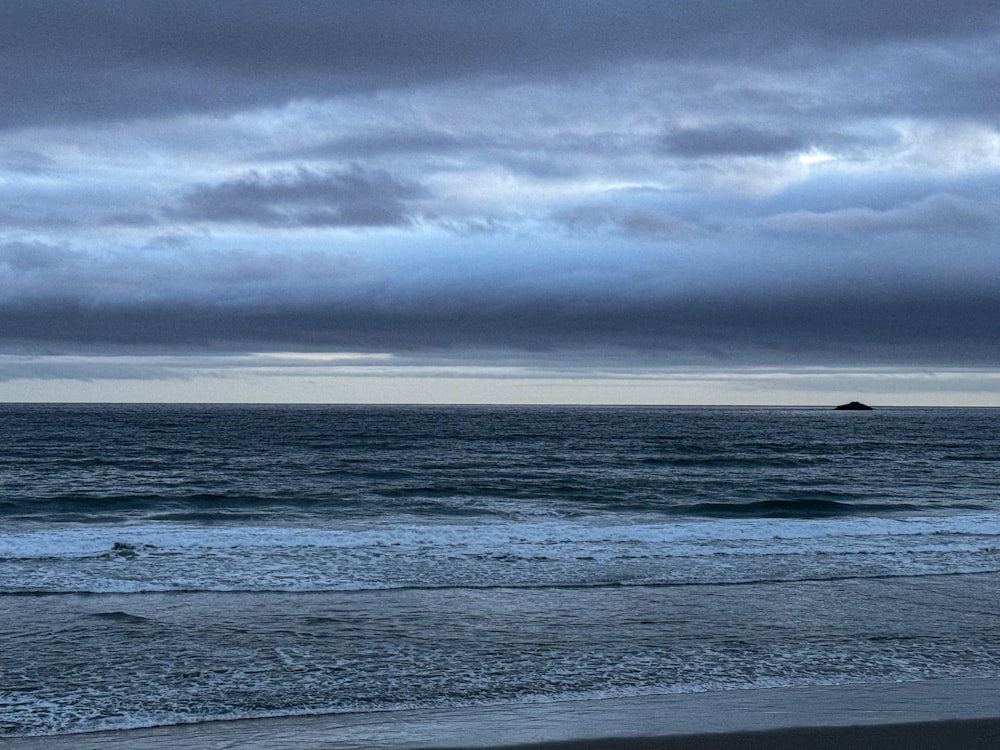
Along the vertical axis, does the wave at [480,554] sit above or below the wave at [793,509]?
above

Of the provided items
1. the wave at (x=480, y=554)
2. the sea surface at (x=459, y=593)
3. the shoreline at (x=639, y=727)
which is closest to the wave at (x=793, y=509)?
the sea surface at (x=459, y=593)

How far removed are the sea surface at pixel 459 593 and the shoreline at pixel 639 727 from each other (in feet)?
1.38

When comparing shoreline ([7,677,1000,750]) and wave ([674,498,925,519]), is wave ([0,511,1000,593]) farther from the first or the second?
shoreline ([7,677,1000,750])

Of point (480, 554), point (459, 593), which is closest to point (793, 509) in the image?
point (480, 554)

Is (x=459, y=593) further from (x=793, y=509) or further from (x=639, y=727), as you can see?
(x=793, y=509)

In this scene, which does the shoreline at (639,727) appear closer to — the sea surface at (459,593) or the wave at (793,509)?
the sea surface at (459,593)

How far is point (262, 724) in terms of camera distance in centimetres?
1003

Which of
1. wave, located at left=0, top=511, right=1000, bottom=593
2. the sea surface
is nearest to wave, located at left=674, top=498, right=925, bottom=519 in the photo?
the sea surface

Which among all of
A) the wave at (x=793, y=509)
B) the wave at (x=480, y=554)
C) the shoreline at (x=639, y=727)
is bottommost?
the wave at (x=793, y=509)

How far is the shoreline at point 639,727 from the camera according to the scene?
9.38 metres

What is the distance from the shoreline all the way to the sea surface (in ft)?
1.38

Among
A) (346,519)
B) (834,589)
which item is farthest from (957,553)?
(346,519)

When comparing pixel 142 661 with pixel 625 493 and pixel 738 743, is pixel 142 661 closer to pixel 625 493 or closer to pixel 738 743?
pixel 738 743

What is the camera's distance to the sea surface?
11.6 meters
